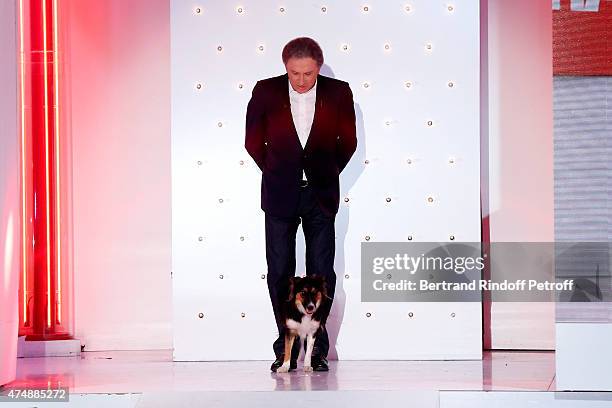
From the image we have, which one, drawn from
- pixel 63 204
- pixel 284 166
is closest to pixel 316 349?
pixel 284 166

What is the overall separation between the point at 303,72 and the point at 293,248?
0.91 m

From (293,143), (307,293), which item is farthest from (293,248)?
(293,143)

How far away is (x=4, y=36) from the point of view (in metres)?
4.91

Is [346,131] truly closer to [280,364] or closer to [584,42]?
[280,364]

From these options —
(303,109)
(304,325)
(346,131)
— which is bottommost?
(304,325)

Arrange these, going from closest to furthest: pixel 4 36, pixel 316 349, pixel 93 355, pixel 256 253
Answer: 1. pixel 4 36
2. pixel 316 349
3. pixel 256 253
4. pixel 93 355

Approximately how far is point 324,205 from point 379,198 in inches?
13.6

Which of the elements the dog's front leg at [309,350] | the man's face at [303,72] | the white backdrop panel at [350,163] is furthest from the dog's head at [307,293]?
the man's face at [303,72]

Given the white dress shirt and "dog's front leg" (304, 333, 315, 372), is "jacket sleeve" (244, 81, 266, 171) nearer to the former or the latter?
the white dress shirt

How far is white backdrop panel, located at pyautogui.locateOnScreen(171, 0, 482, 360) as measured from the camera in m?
5.80

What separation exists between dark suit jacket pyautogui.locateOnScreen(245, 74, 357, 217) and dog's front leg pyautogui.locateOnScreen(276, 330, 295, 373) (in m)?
0.64

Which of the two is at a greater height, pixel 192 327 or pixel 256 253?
pixel 256 253

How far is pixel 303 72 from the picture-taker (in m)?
5.57

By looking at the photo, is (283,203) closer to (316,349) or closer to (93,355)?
(316,349)
